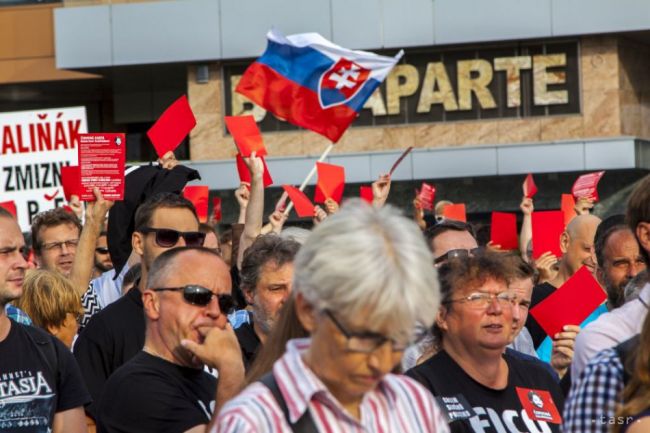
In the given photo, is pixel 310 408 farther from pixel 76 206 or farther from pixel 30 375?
pixel 76 206

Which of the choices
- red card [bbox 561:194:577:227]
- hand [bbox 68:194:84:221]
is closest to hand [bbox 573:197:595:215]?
red card [bbox 561:194:577:227]

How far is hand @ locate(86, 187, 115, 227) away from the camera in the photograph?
854 centimetres

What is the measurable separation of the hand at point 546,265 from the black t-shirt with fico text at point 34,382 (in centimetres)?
506

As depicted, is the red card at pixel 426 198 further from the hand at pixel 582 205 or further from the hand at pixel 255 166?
the hand at pixel 255 166

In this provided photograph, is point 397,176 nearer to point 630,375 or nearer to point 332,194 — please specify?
point 332,194

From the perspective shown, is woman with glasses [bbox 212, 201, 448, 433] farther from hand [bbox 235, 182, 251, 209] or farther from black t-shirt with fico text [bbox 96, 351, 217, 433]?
hand [bbox 235, 182, 251, 209]

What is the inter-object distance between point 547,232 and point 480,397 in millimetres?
5298

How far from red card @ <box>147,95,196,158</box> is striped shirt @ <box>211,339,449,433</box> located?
7132mm

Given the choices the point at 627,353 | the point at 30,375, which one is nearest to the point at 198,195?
the point at 30,375

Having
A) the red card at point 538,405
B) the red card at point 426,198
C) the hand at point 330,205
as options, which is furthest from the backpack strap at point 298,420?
the red card at point 426,198

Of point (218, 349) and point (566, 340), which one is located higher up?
point (218, 349)

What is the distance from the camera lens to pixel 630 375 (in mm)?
3703

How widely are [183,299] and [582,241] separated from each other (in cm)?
452

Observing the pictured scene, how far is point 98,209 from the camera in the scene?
8.59 m
